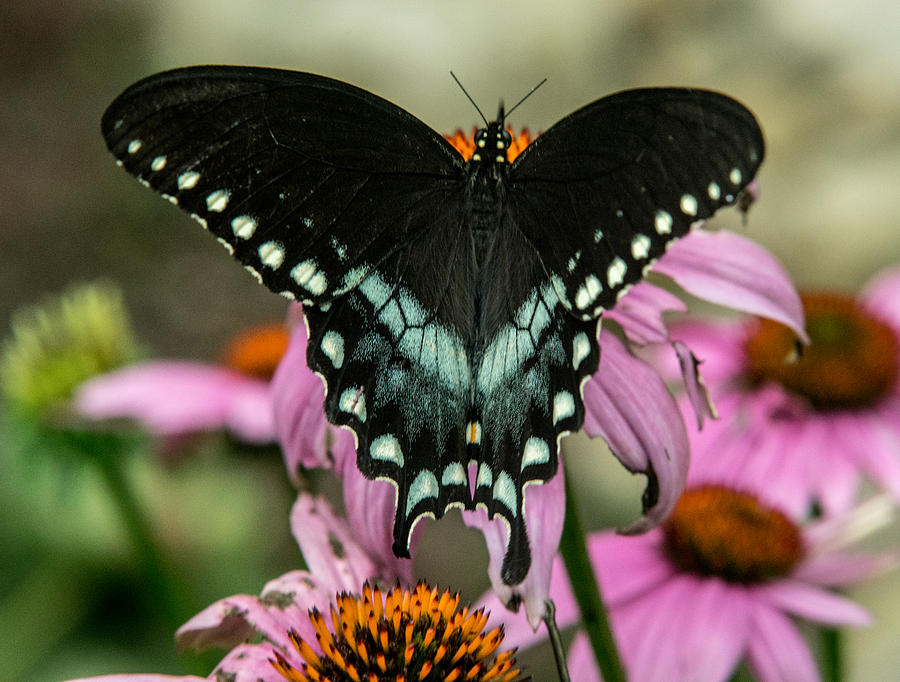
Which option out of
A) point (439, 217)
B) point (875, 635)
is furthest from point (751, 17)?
point (439, 217)

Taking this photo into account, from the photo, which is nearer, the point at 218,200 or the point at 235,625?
the point at 235,625

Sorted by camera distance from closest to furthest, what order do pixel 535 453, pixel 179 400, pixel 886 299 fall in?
pixel 535 453, pixel 179 400, pixel 886 299

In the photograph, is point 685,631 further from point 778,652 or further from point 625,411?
point 625,411

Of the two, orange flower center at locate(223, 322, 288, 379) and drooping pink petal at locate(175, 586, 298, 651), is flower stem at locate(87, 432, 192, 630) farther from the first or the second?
drooping pink petal at locate(175, 586, 298, 651)

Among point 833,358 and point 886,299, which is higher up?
point 886,299

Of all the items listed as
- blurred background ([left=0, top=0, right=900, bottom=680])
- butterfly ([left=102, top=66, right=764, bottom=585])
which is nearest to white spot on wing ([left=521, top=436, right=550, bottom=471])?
butterfly ([left=102, top=66, right=764, bottom=585])

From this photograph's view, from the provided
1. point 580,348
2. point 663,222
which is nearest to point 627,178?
point 663,222

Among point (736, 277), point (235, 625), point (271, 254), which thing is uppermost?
point (271, 254)
